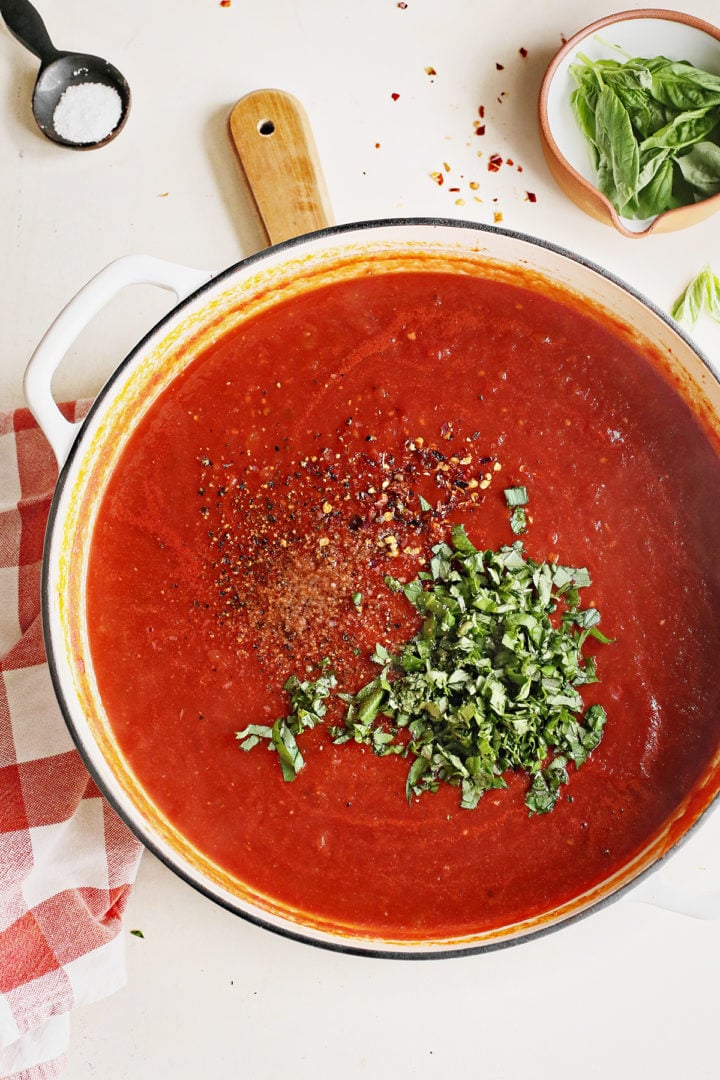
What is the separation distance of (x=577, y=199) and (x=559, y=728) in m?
1.29

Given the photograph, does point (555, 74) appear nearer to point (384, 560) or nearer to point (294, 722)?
point (384, 560)

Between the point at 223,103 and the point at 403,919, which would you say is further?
the point at 223,103

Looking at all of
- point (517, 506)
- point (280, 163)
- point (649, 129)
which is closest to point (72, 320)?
point (280, 163)

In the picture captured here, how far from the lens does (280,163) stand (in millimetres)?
2107

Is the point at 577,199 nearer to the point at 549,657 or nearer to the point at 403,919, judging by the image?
the point at 549,657

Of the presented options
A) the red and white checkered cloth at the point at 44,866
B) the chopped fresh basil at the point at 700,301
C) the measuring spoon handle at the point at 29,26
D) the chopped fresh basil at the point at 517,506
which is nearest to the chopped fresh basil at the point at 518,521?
the chopped fresh basil at the point at 517,506

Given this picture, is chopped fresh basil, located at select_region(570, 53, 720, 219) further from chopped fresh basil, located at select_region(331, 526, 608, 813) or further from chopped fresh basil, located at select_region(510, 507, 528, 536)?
chopped fresh basil, located at select_region(331, 526, 608, 813)

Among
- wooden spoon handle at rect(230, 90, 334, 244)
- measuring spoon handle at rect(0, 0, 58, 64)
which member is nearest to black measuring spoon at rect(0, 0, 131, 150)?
measuring spoon handle at rect(0, 0, 58, 64)

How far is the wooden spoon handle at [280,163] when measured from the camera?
2.08m

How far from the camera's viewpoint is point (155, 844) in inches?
75.0

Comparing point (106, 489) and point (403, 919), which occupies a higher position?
point (106, 489)

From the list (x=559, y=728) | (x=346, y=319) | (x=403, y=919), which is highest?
(x=346, y=319)

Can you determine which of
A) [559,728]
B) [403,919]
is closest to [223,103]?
[559,728]

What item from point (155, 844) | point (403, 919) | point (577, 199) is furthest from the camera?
point (577, 199)
